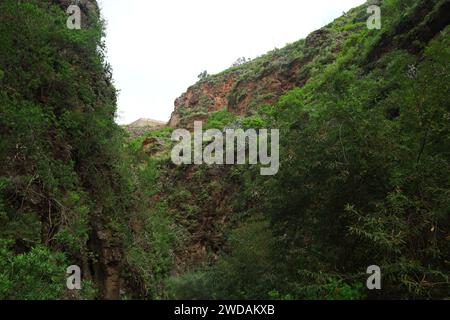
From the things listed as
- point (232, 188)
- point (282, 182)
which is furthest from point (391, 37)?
point (282, 182)

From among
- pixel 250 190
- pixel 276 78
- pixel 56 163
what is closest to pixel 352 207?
pixel 250 190

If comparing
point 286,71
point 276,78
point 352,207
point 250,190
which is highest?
point 286,71

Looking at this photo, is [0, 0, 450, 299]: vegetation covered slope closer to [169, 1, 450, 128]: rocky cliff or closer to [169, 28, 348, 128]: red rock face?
[169, 1, 450, 128]: rocky cliff

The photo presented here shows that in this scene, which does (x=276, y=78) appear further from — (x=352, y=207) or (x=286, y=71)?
(x=352, y=207)

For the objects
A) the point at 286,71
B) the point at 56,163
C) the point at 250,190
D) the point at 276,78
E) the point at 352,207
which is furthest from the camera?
the point at 276,78

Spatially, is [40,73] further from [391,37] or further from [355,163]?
[391,37]

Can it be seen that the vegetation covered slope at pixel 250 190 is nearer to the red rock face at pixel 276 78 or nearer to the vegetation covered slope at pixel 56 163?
the vegetation covered slope at pixel 56 163

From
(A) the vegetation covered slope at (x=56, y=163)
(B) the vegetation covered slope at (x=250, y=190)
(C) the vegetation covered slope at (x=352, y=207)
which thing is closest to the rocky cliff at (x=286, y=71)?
(C) the vegetation covered slope at (x=352, y=207)

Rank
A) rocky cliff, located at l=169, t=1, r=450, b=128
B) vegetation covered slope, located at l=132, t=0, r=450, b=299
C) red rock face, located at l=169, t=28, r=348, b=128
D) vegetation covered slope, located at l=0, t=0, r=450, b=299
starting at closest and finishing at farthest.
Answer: vegetation covered slope, located at l=132, t=0, r=450, b=299
vegetation covered slope, located at l=0, t=0, r=450, b=299
rocky cliff, located at l=169, t=1, r=450, b=128
red rock face, located at l=169, t=28, r=348, b=128

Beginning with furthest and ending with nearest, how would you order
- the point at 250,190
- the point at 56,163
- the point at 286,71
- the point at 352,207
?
the point at 286,71 → the point at 250,190 → the point at 56,163 → the point at 352,207

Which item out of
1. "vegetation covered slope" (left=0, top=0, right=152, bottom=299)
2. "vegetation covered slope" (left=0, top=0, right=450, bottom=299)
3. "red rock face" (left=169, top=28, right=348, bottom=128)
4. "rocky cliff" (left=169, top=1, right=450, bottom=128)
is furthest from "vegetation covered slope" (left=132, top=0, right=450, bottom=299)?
"red rock face" (left=169, top=28, right=348, bottom=128)

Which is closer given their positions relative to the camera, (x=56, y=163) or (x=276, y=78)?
(x=56, y=163)

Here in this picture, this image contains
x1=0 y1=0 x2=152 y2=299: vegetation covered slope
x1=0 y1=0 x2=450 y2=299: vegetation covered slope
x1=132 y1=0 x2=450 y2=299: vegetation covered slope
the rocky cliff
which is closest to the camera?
x1=132 y1=0 x2=450 y2=299: vegetation covered slope
